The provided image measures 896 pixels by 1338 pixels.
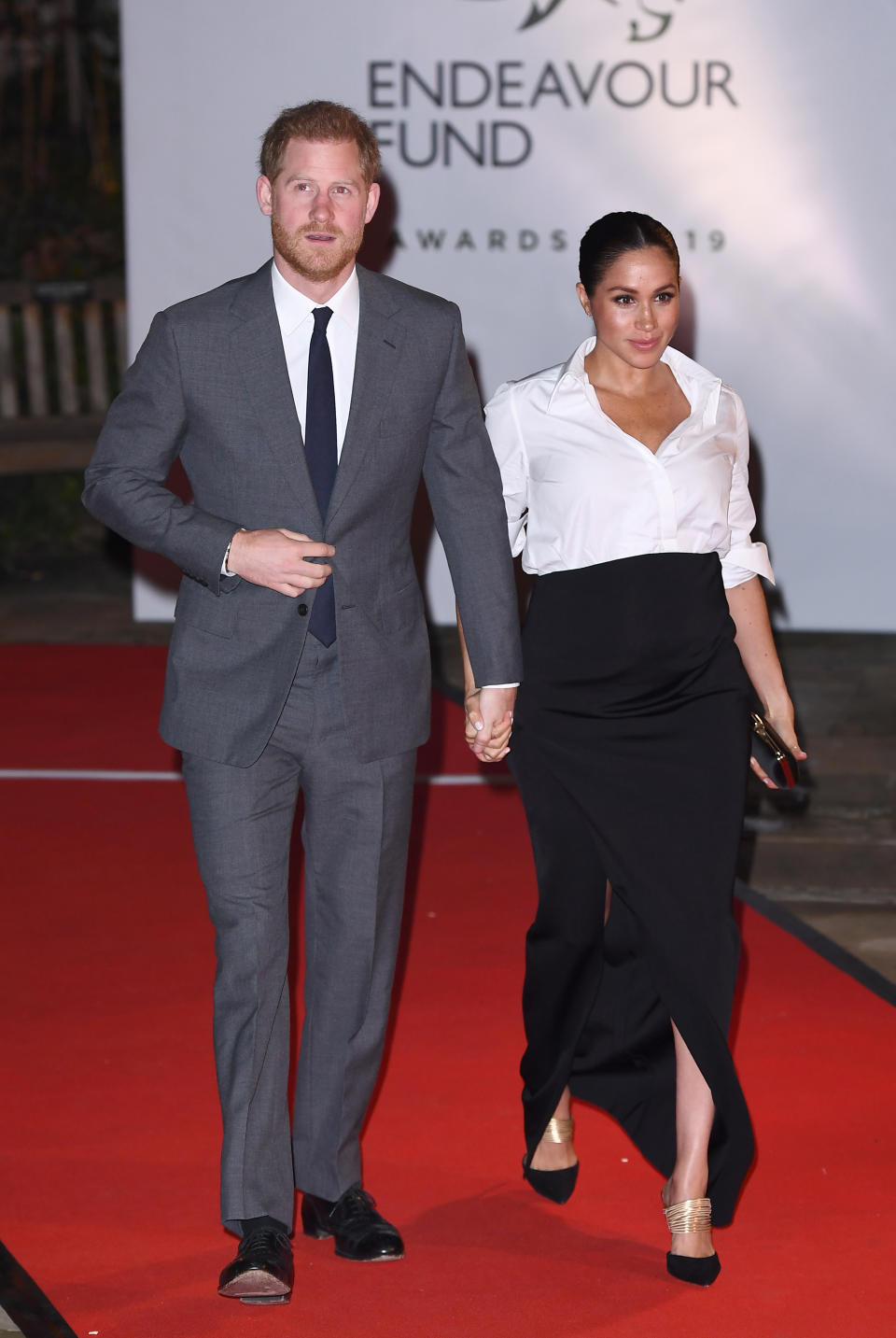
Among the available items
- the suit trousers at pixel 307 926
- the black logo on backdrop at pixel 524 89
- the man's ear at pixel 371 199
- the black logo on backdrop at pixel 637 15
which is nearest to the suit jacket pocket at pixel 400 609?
the suit trousers at pixel 307 926

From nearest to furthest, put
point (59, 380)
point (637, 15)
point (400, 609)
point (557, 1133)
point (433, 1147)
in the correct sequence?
point (400, 609) → point (557, 1133) → point (433, 1147) → point (637, 15) → point (59, 380)

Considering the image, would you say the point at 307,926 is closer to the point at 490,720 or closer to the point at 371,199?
the point at 490,720

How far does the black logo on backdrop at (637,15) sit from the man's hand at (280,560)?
5.67m

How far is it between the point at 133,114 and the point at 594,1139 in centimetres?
564

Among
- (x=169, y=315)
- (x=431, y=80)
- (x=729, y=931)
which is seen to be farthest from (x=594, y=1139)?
(x=431, y=80)

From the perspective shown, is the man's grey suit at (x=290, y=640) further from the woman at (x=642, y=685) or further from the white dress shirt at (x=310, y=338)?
the woman at (x=642, y=685)

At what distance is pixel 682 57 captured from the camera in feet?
25.5

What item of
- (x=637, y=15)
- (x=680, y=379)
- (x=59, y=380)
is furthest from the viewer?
(x=59, y=380)

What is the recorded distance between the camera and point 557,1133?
326 cm

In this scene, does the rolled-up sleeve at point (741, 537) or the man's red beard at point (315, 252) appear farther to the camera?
the rolled-up sleeve at point (741, 537)

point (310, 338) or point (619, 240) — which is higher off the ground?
point (619, 240)

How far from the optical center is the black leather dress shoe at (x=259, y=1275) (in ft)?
9.15

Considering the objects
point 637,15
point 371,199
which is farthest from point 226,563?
point 637,15

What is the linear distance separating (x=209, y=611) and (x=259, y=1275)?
98cm
